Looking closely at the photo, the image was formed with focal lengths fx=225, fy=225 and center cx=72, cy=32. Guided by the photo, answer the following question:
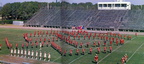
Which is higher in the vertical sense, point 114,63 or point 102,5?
point 102,5

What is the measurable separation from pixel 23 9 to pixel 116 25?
555 inches

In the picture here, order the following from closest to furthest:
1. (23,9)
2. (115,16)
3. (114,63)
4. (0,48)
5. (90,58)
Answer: (114,63) → (90,58) → (0,48) → (115,16) → (23,9)

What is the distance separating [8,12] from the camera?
22.6m

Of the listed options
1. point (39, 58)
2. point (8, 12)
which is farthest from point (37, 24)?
point (39, 58)

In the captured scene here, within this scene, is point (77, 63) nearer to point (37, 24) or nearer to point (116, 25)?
point (116, 25)

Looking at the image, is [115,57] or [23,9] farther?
[23,9]

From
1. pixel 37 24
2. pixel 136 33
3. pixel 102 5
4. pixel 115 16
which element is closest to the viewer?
pixel 136 33

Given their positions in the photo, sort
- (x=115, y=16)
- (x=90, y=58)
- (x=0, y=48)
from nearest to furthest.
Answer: (x=90, y=58) < (x=0, y=48) < (x=115, y=16)

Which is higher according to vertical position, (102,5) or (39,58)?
(102,5)

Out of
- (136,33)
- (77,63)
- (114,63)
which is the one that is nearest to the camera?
(77,63)

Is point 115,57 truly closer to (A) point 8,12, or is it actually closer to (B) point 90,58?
(B) point 90,58

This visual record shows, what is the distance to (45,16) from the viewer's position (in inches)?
675

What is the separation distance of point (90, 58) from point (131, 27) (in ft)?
19.2

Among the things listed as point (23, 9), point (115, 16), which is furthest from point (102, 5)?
point (23, 9)
